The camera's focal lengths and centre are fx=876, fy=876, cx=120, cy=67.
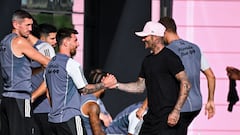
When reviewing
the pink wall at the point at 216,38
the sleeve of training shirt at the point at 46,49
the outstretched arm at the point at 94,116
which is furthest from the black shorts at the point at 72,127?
the pink wall at the point at 216,38

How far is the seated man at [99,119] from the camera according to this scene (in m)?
8.85

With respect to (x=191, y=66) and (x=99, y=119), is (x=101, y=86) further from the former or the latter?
(x=191, y=66)

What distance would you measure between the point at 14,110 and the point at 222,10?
141 inches

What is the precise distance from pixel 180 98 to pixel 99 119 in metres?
1.22

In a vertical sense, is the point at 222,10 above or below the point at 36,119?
above

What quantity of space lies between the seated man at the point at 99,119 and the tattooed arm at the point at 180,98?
102cm

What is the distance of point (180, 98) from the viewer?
8.09 metres

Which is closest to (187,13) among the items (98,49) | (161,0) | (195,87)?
(161,0)

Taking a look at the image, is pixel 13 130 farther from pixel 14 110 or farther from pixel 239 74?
pixel 239 74

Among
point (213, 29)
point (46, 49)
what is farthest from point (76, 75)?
point (213, 29)

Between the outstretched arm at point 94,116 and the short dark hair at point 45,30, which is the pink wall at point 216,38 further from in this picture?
the outstretched arm at point 94,116

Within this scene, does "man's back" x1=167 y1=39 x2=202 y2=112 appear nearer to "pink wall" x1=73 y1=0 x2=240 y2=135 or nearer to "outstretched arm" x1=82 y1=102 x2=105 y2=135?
"outstretched arm" x1=82 y1=102 x2=105 y2=135

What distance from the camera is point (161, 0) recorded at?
1155 cm

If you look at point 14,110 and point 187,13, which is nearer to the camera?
point 14,110
